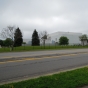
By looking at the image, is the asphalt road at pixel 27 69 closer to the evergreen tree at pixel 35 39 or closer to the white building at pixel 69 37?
the evergreen tree at pixel 35 39

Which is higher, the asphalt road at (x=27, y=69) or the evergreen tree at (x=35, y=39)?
the evergreen tree at (x=35, y=39)

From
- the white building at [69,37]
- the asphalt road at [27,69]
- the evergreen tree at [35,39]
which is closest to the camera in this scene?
the asphalt road at [27,69]

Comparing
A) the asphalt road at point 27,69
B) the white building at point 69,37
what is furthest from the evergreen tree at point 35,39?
the asphalt road at point 27,69

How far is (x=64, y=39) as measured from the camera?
8331cm

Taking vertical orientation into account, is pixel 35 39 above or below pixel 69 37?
below

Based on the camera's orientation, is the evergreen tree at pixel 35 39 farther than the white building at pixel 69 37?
No

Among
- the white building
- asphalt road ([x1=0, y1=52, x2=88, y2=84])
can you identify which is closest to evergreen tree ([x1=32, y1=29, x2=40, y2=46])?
the white building

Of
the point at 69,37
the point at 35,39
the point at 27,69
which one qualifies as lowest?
the point at 27,69

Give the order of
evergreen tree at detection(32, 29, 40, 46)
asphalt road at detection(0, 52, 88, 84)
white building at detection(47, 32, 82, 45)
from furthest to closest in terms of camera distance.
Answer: white building at detection(47, 32, 82, 45), evergreen tree at detection(32, 29, 40, 46), asphalt road at detection(0, 52, 88, 84)

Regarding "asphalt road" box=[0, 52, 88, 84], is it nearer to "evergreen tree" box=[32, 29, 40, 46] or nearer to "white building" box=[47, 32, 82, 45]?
"evergreen tree" box=[32, 29, 40, 46]

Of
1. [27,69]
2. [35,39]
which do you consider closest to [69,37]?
[35,39]

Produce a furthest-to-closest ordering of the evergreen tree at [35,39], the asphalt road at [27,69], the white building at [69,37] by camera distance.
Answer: the white building at [69,37]
the evergreen tree at [35,39]
the asphalt road at [27,69]

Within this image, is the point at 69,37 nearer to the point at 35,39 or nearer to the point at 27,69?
the point at 35,39

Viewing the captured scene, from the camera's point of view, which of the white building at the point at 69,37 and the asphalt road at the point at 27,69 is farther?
the white building at the point at 69,37
